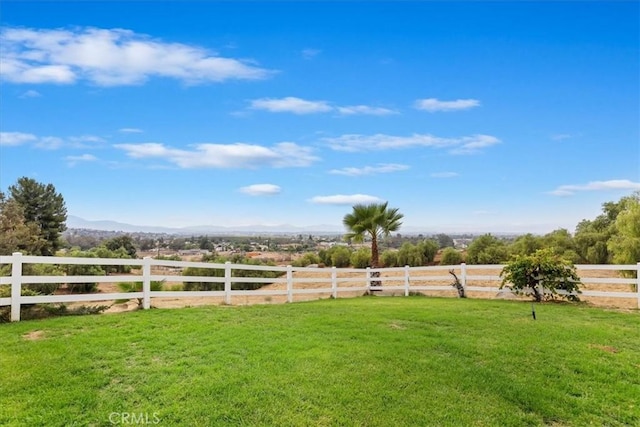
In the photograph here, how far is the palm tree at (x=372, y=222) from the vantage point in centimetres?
1855

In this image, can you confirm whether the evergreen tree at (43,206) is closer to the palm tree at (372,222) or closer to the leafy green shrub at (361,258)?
the leafy green shrub at (361,258)

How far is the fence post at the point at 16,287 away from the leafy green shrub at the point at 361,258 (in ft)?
80.3

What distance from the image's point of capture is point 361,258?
30984 millimetres

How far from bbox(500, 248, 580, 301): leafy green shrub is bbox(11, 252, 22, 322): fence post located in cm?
1292

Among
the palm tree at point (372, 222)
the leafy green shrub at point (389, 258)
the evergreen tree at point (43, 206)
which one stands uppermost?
the evergreen tree at point (43, 206)

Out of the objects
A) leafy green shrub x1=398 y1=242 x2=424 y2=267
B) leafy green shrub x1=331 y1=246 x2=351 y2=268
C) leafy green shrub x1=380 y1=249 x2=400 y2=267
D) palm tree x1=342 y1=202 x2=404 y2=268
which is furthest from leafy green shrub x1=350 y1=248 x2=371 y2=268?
palm tree x1=342 y1=202 x2=404 y2=268

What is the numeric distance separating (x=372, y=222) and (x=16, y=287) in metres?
13.6

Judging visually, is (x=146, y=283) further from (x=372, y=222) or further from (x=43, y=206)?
(x=43, y=206)

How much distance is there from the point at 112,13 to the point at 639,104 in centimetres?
2089

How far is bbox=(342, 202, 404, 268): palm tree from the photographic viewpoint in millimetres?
18547

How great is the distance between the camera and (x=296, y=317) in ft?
29.0

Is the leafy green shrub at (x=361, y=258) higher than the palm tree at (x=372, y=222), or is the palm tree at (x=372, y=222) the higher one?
the palm tree at (x=372, y=222)

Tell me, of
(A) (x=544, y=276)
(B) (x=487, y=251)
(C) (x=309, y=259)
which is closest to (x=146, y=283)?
(A) (x=544, y=276)

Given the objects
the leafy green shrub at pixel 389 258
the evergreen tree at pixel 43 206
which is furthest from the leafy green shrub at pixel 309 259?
the evergreen tree at pixel 43 206
